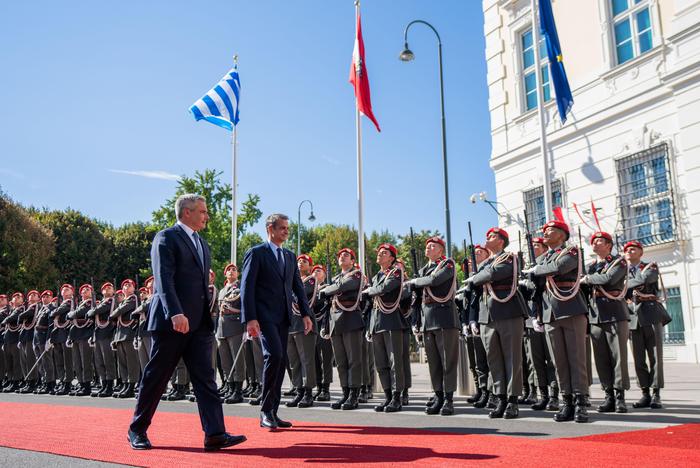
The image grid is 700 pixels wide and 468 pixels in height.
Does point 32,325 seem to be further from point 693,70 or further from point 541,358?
point 693,70

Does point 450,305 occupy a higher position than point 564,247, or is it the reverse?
point 564,247

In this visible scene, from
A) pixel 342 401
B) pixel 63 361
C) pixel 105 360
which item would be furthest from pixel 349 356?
pixel 63 361

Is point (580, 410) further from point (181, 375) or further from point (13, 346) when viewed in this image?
point (13, 346)

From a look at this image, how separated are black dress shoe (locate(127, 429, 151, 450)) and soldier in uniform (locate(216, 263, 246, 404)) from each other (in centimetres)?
513

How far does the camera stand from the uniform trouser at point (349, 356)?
8.63 m

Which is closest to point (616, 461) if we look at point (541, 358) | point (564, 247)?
point (564, 247)

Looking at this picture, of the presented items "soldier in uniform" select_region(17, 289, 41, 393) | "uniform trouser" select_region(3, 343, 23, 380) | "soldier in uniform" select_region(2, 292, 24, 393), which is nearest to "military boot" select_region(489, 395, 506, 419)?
"soldier in uniform" select_region(17, 289, 41, 393)

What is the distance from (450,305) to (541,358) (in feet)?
5.34

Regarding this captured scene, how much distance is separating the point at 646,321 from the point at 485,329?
8.18 ft

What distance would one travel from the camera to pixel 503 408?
6883mm

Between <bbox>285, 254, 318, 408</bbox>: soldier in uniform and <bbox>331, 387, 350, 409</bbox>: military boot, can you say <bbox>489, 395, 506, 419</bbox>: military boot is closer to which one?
<bbox>331, 387, 350, 409</bbox>: military boot

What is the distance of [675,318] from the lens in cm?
1539

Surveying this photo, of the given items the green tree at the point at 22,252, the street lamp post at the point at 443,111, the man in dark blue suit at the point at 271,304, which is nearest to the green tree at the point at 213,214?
the green tree at the point at 22,252

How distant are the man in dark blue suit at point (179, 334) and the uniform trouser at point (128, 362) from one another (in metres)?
7.33
